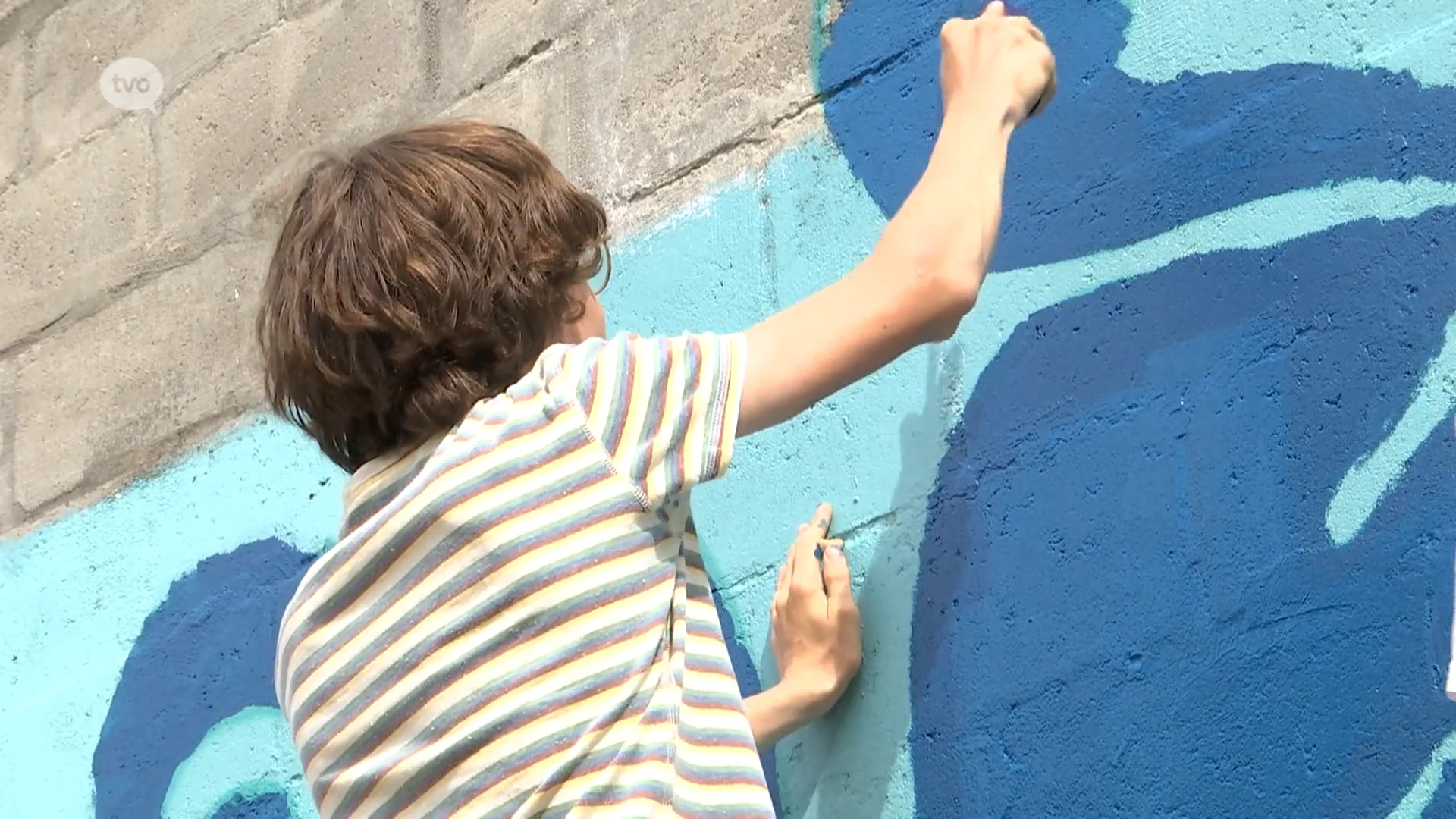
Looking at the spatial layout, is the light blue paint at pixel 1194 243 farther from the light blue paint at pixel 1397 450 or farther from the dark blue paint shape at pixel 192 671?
the dark blue paint shape at pixel 192 671

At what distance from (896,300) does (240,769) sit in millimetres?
1342

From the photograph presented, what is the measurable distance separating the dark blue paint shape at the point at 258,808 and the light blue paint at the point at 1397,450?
1.36m

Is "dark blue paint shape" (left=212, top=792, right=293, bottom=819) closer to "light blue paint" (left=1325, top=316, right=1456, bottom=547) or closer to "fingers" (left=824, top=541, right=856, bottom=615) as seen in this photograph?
"fingers" (left=824, top=541, right=856, bottom=615)

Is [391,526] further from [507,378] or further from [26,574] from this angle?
[26,574]

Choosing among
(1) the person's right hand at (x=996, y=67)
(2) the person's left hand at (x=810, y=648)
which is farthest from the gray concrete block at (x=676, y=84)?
(2) the person's left hand at (x=810, y=648)

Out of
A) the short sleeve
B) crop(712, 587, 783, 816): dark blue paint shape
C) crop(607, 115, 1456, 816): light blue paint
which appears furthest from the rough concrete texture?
the short sleeve

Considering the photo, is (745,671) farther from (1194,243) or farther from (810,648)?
(1194,243)

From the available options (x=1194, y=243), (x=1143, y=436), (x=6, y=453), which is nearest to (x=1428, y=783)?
(x=1143, y=436)

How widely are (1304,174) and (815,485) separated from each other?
59 centimetres

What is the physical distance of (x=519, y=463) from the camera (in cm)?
145

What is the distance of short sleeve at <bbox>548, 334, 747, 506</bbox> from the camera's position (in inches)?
57.1

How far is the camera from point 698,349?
1482mm

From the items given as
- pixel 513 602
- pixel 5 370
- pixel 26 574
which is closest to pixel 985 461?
pixel 513 602

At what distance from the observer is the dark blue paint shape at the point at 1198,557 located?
1574mm
